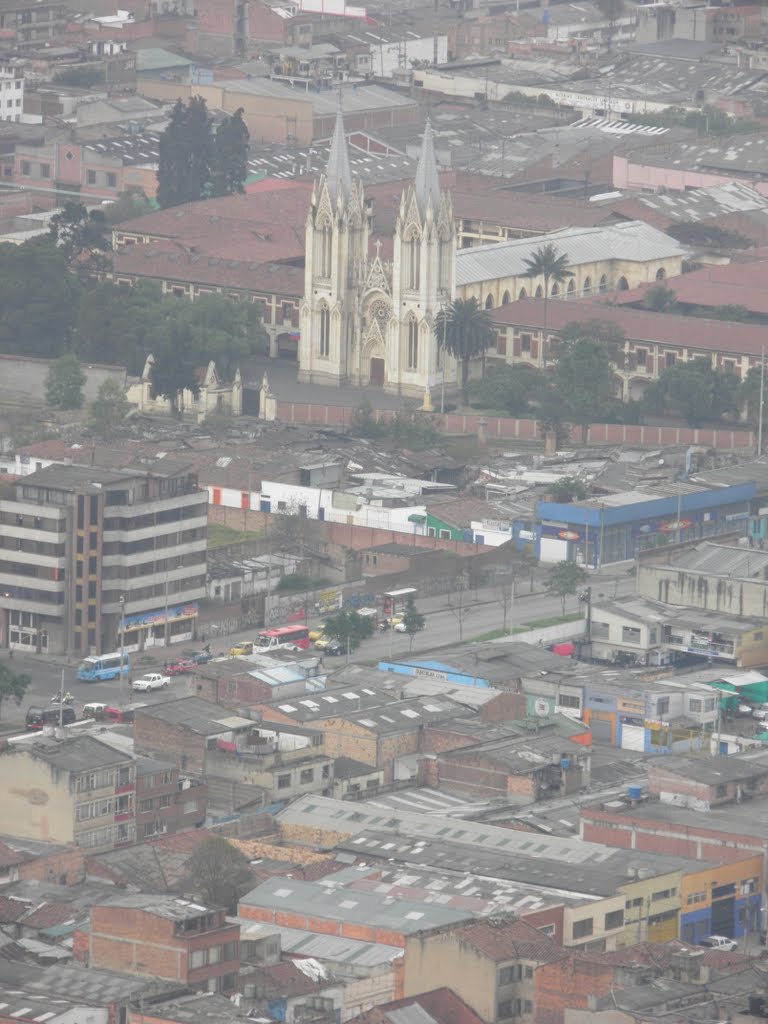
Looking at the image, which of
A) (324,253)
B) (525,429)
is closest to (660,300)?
(324,253)

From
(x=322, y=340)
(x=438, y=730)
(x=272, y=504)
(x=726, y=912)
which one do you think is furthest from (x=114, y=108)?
(x=726, y=912)

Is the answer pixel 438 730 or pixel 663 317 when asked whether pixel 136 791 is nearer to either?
pixel 438 730

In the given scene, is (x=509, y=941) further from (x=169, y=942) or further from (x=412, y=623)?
(x=412, y=623)

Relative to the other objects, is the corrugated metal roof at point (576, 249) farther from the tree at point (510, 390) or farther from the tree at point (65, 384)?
the tree at point (65, 384)

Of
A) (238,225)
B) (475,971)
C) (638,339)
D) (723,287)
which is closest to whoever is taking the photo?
(475,971)

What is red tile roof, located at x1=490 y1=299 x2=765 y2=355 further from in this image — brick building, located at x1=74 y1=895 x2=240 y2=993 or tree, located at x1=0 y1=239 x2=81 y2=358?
brick building, located at x1=74 y1=895 x2=240 y2=993

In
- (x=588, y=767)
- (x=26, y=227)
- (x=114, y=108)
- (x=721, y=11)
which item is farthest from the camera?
(x=721, y=11)
